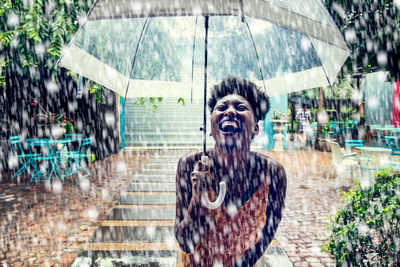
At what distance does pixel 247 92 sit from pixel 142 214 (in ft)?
12.7

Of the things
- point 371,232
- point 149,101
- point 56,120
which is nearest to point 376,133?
point 149,101

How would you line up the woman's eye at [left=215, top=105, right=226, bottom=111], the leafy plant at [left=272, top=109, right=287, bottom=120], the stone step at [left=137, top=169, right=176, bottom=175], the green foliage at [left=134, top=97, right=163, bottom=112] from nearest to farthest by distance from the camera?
the woman's eye at [left=215, top=105, right=226, bottom=111] → the green foliage at [left=134, top=97, right=163, bottom=112] → the stone step at [left=137, top=169, right=176, bottom=175] → the leafy plant at [left=272, top=109, right=287, bottom=120]

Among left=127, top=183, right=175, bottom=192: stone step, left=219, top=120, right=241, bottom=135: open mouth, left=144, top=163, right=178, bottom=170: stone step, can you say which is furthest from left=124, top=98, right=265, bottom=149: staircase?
left=219, top=120, right=241, bottom=135: open mouth

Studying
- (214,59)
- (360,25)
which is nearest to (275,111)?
(360,25)

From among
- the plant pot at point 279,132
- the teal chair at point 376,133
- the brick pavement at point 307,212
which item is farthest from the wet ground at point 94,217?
the teal chair at point 376,133

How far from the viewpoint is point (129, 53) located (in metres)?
2.38

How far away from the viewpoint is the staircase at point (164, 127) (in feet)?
47.3

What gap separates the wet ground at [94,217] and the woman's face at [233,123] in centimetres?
260

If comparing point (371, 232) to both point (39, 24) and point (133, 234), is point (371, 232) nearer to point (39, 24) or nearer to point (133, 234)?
point (133, 234)

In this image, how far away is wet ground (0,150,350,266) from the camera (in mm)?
3824

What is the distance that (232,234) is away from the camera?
1749mm

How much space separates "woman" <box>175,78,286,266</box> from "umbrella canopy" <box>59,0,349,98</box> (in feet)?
1.90

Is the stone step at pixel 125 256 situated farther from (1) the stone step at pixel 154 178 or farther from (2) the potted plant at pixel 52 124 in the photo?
(2) the potted plant at pixel 52 124

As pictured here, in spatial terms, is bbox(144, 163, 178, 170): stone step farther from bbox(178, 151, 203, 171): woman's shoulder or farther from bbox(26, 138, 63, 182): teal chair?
bbox(178, 151, 203, 171): woman's shoulder
